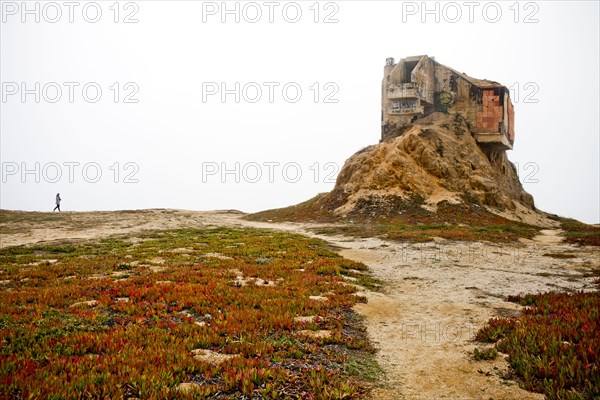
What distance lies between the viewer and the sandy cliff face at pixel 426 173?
46.5 meters

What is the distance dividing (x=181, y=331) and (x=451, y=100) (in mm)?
56438

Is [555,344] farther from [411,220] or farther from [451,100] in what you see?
[451,100]

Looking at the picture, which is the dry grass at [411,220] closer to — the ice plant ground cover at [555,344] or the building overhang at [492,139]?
the building overhang at [492,139]

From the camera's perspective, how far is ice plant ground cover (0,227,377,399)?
6.27m

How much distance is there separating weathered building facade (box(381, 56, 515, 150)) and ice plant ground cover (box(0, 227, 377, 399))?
A: 4270cm

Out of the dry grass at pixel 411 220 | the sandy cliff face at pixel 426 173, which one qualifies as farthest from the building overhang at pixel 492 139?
the dry grass at pixel 411 220

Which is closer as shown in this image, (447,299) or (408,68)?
(447,299)

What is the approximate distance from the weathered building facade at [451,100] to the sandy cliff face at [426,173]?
158 centimetres

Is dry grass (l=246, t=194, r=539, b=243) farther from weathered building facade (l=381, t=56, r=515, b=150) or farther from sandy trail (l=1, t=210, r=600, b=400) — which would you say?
weathered building facade (l=381, t=56, r=515, b=150)

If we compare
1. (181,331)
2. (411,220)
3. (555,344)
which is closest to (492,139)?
(411,220)

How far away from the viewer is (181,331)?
8.88m

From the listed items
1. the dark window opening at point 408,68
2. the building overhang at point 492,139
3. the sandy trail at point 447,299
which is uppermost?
the dark window opening at point 408,68

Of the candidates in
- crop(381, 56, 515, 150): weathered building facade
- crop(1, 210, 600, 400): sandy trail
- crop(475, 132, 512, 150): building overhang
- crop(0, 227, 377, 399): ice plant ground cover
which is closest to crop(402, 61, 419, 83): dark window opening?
crop(381, 56, 515, 150): weathered building facade

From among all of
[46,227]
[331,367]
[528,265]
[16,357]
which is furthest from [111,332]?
[46,227]
